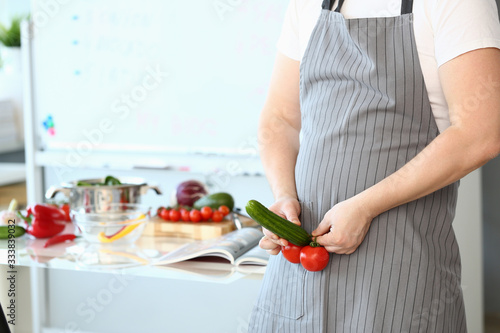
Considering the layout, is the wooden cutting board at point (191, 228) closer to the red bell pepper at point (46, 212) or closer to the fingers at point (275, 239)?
the red bell pepper at point (46, 212)

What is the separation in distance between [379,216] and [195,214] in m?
0.70

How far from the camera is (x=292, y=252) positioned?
40.5 inches

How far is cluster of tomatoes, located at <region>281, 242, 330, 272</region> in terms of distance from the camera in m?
0.99

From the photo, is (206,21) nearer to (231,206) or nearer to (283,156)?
(231,206)

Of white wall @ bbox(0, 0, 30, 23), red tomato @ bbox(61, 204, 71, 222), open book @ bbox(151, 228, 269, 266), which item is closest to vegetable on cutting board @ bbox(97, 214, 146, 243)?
open book @ bbox(151, 228, 269, 266)

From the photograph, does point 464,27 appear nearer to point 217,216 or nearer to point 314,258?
point 314,258

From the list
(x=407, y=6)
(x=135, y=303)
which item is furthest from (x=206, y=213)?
(x=135, y=303)

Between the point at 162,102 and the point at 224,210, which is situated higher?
the point at 162,102

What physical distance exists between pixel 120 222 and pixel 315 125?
615 millimetres

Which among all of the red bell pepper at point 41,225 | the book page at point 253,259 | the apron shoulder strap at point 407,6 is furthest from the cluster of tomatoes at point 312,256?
the red bell pepper at point 41,225

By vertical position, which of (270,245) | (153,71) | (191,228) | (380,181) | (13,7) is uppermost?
(13,7)

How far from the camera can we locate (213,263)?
53.3 inches

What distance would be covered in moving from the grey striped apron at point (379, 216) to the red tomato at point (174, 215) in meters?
0.60

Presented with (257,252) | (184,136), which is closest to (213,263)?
(257,252)
